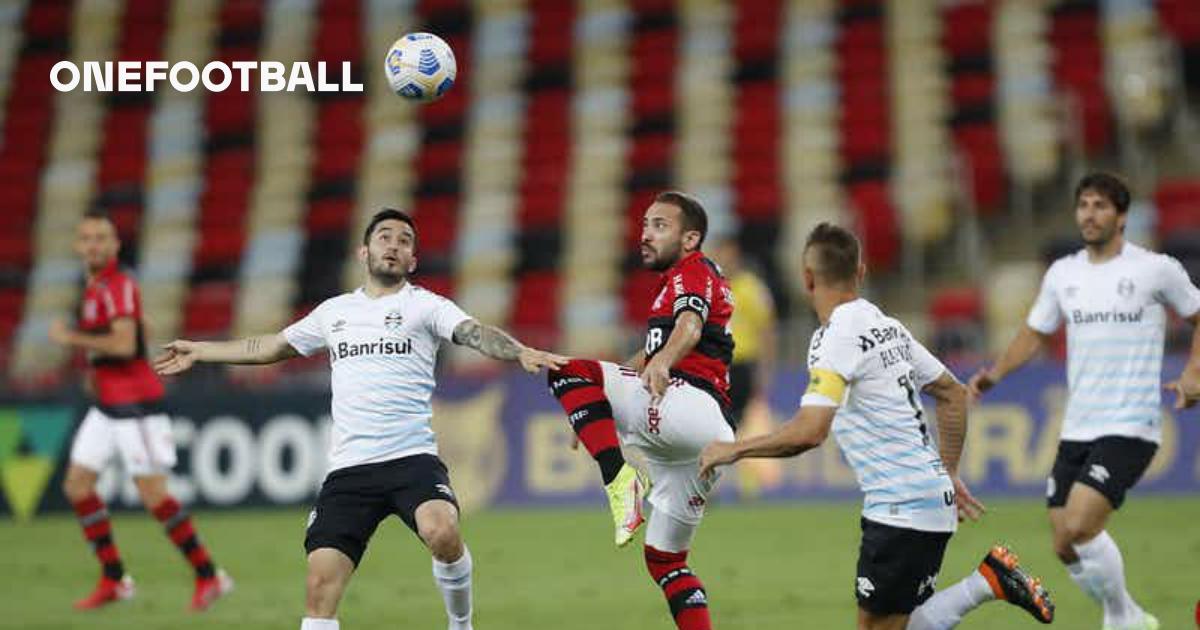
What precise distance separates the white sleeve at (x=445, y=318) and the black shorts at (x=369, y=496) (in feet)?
2.02

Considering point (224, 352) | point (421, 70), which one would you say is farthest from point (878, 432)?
point (421, 70)

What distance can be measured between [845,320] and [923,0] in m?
21.3

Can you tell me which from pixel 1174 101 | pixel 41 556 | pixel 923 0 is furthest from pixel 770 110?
pixel 41 556

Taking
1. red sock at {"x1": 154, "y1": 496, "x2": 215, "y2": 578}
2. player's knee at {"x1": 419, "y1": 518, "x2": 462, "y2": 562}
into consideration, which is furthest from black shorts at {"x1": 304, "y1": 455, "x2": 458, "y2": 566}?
red sock at {"x1": 154, "y1": 496, "x2": 215, "y2": 578}

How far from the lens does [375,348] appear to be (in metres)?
8.90

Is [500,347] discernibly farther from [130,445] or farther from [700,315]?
[130,445]

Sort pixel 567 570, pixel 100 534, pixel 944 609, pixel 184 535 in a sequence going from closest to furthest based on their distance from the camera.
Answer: pixel 944 609 < pixel 184 535 < pixel 100 534 < pixel 567 570

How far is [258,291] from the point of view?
25.9m

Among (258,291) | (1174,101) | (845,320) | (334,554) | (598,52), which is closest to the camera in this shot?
(845,320)

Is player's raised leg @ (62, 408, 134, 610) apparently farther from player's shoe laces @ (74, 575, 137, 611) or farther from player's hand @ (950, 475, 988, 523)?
player's hand @ (950, 475, 988, 523)

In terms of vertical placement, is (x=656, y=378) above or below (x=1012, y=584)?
above

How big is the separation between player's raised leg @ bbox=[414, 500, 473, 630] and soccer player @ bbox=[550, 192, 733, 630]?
75 centimetres

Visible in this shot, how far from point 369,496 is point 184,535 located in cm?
435

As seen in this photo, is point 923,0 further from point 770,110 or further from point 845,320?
point 845,320
